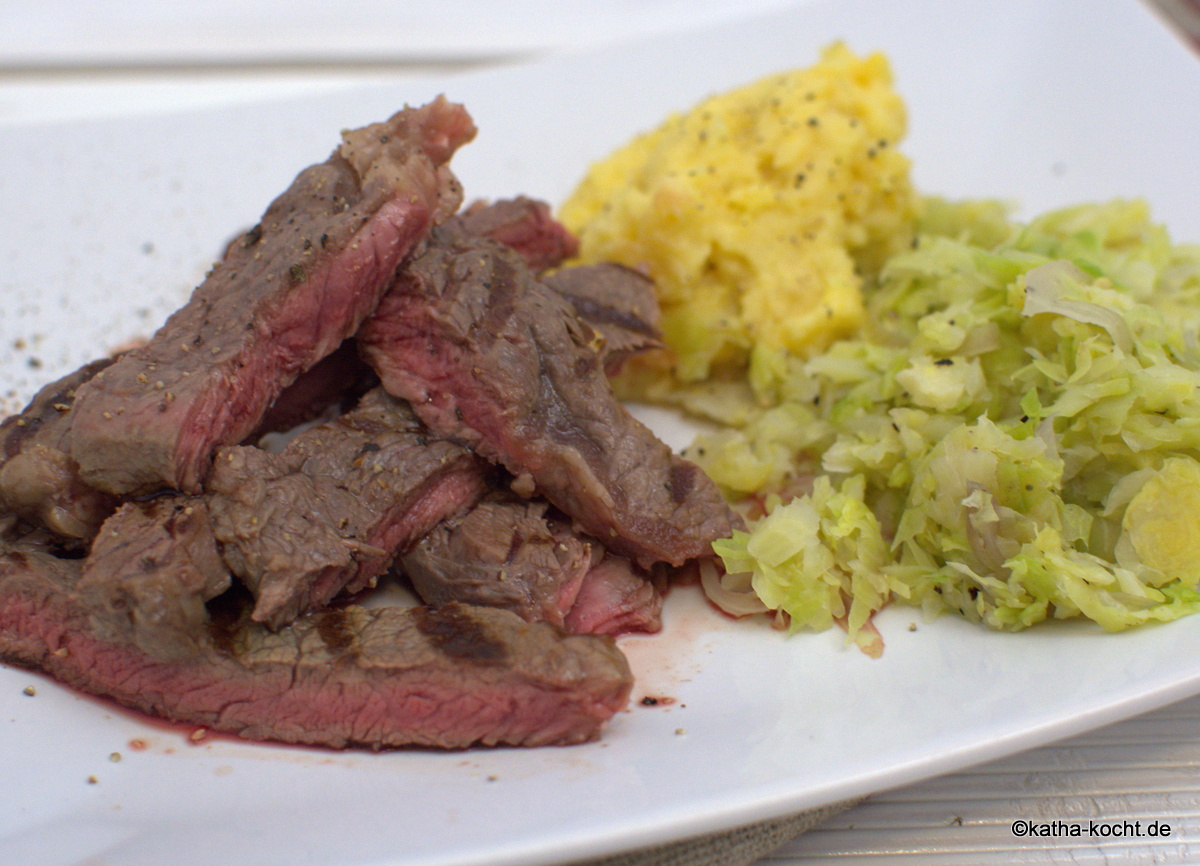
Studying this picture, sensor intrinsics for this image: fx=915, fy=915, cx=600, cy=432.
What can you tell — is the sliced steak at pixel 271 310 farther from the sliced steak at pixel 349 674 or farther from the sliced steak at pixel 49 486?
the sliced steak at pixel 349 674

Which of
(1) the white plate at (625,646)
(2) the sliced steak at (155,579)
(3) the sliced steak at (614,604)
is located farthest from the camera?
(3) the sliced steak at (614,604)

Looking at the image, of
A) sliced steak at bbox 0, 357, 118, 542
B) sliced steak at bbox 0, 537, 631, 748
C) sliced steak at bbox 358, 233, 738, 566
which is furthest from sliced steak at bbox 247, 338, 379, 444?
sliced steak at bbox 0, 537, 631, 748

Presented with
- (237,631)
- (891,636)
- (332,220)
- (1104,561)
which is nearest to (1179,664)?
(1104,561)

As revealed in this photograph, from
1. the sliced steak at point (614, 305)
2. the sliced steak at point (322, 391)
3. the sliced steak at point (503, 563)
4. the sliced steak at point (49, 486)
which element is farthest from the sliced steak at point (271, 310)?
the sliced steak at point (503, 563)

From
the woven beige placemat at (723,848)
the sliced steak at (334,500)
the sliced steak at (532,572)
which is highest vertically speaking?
the sliced steak at (334,500)

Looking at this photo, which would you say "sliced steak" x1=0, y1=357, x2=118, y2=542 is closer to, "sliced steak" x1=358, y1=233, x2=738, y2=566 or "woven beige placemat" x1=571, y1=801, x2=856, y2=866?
"sliced steak" x1=358, y1=233, x2=738, y2=566

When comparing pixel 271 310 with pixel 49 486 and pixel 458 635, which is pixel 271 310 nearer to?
pixel 49 486
